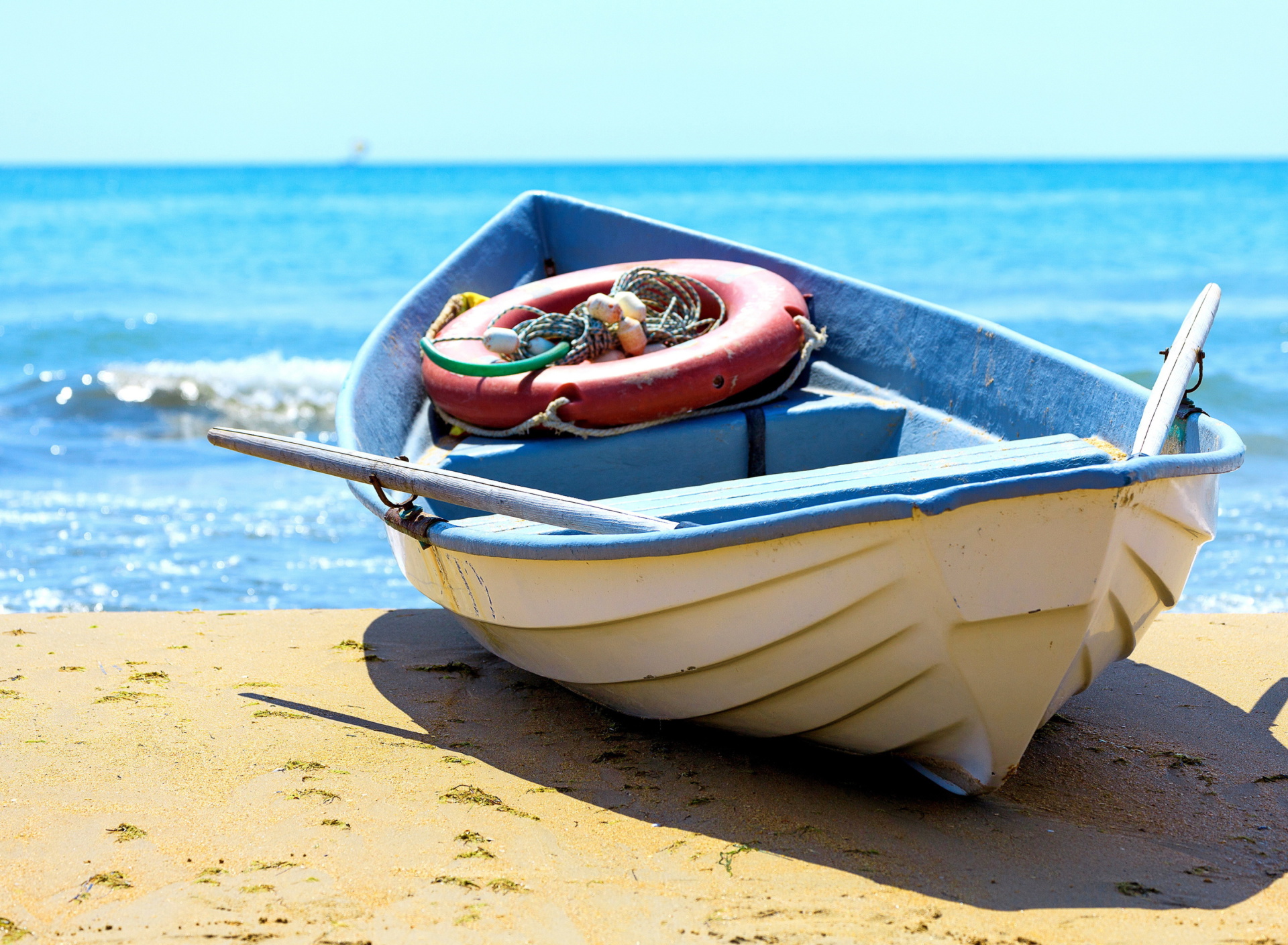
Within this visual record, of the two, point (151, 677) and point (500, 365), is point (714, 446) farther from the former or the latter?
point (151, 677)

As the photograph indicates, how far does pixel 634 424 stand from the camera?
3.42m

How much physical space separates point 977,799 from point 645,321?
1.96 m

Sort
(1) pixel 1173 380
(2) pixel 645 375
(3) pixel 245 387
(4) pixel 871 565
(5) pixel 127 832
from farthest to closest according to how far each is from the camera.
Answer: (3) pixel 245 387 < (2) pixel 645 375 < (1) pixel 1173 380 < (5) pixel 127 832 < (4) pixel 871 565

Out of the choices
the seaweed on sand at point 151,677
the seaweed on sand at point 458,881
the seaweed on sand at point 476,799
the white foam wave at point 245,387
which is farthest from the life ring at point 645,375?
the white foam wave at point 245,387

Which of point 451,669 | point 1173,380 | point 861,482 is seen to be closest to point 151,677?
point 451,669

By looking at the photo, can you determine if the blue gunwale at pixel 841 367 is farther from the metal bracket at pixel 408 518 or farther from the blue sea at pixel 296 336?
the blue sea at pixel 296 336

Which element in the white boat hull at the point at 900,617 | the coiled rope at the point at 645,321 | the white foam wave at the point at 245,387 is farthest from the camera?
the white foam wave at the point at 245,387

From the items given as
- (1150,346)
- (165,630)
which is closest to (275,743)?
(165,630)

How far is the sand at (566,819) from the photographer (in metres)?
1.96

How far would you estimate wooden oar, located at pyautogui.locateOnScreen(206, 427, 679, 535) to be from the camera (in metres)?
2.29

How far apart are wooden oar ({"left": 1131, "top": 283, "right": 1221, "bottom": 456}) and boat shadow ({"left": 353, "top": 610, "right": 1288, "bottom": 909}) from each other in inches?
31.1

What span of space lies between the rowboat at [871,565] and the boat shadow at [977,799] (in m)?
0.13

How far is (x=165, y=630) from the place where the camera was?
361 centimetres

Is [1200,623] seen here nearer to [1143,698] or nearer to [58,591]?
[1143,698]
